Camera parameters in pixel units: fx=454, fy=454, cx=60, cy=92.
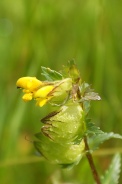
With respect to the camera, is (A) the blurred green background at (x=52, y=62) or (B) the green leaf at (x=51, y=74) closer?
(B) the green leaf at (x=51, y=74)

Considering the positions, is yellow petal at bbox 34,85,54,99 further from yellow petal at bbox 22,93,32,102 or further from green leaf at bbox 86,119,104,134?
green leaf at bbox 86,119,104,134

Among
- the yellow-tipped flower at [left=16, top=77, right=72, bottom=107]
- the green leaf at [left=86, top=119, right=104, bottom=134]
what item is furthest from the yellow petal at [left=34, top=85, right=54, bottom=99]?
the green leaf at [left=86, top=119, right=104, bottom=134]

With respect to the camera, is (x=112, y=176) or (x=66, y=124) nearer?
(x=66, y=124)

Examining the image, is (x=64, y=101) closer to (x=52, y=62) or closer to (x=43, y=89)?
(x=43, y=89)

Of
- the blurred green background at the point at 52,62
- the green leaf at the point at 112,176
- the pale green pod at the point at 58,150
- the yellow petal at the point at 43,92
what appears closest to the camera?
the yellow petal at the point at 43,92

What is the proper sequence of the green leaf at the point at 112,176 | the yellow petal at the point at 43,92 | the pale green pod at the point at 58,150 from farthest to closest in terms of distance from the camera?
the green leaf at the point at 112,176, the pale green pod at the point at 58,150, the yellow petal at the point at 43,92

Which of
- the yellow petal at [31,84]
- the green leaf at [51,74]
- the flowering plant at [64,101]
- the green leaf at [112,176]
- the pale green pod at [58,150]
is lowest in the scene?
the green leaf at [112,176]

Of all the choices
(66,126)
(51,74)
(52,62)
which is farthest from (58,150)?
(52,62)

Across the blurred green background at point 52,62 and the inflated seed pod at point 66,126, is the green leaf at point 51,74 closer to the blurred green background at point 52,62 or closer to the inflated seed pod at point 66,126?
the inflated seed pod at point 66,126

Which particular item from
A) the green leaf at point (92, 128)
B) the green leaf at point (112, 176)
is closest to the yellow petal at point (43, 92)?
the green leaf at point (92, 128)
